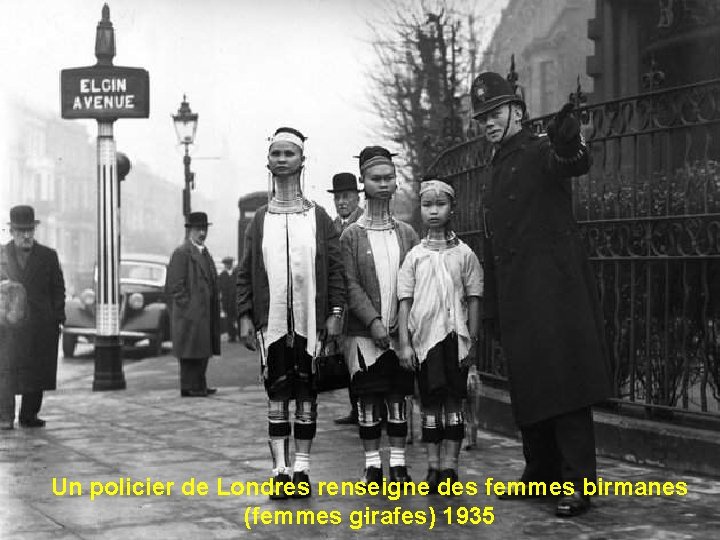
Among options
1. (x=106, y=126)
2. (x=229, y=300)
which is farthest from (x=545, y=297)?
(x=229, y=300)

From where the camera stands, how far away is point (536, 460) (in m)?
6.00

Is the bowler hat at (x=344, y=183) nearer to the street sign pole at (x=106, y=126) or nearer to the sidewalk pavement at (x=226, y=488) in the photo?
the sidewalk pavement at (x=226, y=488)

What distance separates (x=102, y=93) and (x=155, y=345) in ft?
26.0

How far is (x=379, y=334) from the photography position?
6.23 m

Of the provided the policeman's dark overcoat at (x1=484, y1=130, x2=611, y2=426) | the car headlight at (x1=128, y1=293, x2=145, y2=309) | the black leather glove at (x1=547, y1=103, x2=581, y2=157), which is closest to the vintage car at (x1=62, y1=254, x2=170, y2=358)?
the car headlight at (x1=128, y1=293, x2=145, y2=309)

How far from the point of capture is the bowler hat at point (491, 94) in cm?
596

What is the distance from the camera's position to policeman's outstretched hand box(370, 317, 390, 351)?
624 cm

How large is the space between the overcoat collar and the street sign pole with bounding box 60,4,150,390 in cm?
772

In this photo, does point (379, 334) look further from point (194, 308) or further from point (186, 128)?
point (186, 128)

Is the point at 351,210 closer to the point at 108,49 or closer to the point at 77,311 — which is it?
the point at 108,49

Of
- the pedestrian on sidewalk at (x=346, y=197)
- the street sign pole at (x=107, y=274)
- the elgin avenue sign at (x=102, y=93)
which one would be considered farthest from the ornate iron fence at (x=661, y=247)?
the street sign pole at (x=107, y=274)

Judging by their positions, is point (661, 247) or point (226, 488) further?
point (661, 247)

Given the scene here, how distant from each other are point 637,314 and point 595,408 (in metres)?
0.76

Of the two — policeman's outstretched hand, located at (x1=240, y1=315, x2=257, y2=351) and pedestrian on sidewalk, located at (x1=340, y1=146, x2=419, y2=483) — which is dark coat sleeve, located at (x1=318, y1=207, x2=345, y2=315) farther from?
policeman's outstretched hand, located at (x1=240, y1=315, x2=257, y2=351)
